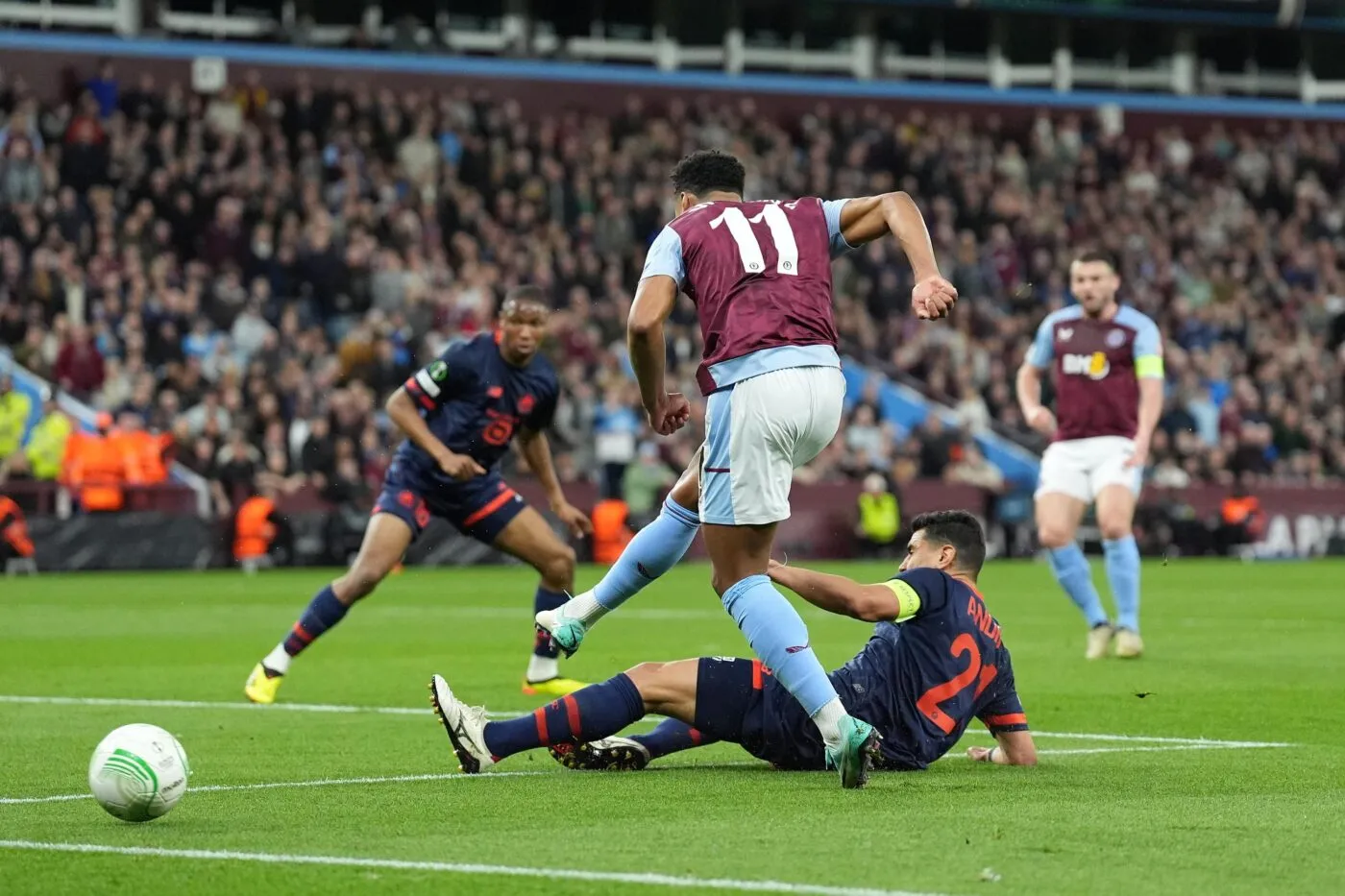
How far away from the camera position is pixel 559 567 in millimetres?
11555

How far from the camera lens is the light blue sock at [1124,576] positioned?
44.9 feet

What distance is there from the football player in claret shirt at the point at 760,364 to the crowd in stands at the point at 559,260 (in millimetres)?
17266

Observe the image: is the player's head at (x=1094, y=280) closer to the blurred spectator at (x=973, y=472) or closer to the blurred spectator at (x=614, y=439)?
the blurred spectator at (x=614, y=439)

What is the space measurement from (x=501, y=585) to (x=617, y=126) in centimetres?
1371

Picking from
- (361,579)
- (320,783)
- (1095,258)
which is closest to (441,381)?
(361,579)

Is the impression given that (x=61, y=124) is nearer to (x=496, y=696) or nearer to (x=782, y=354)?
(x=496, y=696)

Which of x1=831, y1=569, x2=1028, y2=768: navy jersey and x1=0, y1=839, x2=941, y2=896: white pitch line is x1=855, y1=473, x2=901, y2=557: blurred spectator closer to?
x1=831, y1=569, x2=1028, y2=768: navy jersey

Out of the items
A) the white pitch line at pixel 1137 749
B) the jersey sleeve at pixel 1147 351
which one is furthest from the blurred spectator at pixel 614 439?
the white pitch line at pixel 1137 749

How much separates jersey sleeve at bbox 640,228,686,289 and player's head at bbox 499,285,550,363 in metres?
3.83

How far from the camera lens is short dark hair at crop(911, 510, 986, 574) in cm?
781

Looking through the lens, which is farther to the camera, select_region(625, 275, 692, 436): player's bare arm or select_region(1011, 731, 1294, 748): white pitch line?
select_region(1011, 731, 1294, 748): white pitch line

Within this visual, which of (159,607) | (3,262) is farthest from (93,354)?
(159,607)

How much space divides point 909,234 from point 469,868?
284 cm

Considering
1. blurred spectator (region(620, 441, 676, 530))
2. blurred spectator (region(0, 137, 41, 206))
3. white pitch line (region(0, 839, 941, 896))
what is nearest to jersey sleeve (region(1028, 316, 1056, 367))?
white pitch line (region(0, 839, 941, 896))
